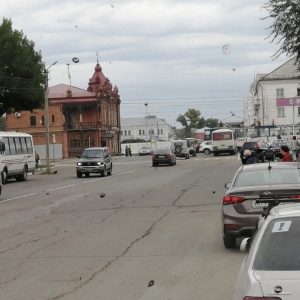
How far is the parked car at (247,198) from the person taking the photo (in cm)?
1172

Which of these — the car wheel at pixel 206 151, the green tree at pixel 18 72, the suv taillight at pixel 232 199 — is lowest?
the car wheel at pixel 206 151

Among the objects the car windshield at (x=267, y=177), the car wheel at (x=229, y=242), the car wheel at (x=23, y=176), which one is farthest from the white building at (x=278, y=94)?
the car wheel at (x=229, y=242)

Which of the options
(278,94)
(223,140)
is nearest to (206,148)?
(223,140)

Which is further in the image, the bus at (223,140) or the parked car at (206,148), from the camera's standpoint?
the parked car at (206,148)

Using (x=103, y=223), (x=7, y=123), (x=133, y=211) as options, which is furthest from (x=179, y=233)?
(x=7, y=123)

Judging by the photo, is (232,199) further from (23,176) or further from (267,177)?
(23,176)

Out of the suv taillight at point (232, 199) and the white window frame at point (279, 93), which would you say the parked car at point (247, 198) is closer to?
the suv taillight at point (232, 199)

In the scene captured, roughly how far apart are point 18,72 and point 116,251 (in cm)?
4600

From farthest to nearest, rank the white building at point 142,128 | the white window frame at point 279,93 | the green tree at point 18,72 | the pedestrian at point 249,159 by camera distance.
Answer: the white building at point 142,128
the white window frame at point 279,93
the green tree at point 18,72
the pedestrian at point 249,159

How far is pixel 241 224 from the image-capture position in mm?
11719

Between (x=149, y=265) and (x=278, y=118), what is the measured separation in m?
98.1

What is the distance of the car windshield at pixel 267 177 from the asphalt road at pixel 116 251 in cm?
125

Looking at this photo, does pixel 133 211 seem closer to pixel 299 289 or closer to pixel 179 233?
pixel 179 233

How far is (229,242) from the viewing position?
12.2 m
